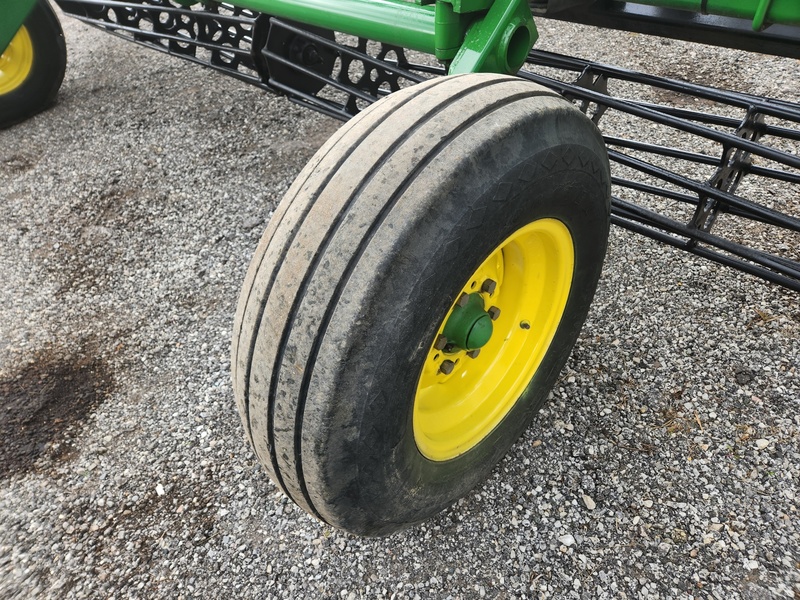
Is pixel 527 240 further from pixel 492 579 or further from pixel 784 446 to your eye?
pixel 784 446

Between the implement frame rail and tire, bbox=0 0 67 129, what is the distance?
20 centimetres

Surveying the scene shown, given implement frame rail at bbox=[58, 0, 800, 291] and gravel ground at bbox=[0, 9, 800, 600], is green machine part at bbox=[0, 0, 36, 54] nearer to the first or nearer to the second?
implement frame rail at bbox=[58, 0, 800, 291]

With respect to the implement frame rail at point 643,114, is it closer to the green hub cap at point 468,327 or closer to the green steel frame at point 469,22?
the green steel frame at point 469,22

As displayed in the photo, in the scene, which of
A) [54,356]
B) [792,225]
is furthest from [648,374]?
[54,356]

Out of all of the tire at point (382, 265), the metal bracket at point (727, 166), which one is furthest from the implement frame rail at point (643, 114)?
the tire at point (382, 265)

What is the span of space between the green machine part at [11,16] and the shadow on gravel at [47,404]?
183cm

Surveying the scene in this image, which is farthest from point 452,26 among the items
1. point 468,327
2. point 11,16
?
point 11,16

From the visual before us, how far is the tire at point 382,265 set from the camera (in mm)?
1093

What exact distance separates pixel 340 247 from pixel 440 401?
75 cm

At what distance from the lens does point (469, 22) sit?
1.76 m

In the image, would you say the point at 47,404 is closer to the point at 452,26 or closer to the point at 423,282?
the point at 423,282

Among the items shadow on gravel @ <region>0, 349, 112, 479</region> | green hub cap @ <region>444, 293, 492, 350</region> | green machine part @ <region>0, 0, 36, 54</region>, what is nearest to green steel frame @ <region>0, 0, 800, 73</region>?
green hub cap @ <region>444, 293, 492, 350</region>

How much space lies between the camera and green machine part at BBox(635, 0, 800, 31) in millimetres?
1568

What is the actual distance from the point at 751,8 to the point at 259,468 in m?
2.06
